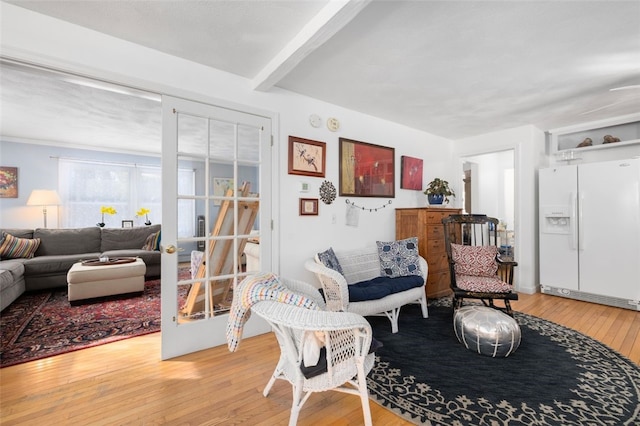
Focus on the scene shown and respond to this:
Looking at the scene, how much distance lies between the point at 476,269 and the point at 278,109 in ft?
9.33

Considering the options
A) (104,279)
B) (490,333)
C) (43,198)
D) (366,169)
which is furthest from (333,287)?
(43,198)

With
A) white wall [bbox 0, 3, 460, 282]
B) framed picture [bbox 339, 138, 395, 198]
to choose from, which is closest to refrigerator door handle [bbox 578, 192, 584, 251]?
white wall [bbox 0, 3, 460, 282]

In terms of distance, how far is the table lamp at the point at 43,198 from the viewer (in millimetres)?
4645

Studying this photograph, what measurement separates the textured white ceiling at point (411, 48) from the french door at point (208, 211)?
1.78 feet

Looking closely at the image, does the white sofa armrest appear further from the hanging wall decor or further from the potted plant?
the potted plant

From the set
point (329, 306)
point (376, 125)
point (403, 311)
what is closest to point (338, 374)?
point (329, 306)

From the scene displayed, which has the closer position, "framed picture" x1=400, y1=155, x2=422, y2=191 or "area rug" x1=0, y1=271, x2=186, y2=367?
"area rug" x1=0, y1=271, x2=186, y2=367

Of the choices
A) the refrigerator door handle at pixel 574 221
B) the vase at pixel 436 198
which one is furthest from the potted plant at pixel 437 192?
the refrigerator door handle at pixel 574 221

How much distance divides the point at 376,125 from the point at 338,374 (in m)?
3.21

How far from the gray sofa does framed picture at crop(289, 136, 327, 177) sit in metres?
3.28

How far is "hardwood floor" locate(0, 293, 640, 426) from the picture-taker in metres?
1.62

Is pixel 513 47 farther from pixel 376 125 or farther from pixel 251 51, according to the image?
pixel 251 51

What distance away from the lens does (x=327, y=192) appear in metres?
3.23

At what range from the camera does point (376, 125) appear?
3.80 meters
